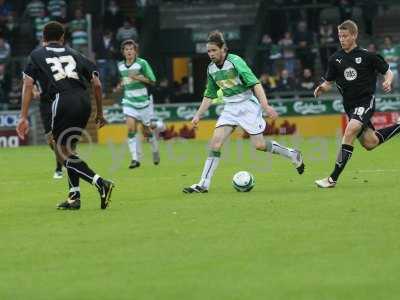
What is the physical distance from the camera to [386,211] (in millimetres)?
12867

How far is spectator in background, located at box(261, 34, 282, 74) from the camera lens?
36000 mm

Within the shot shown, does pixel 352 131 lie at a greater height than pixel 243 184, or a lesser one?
greater

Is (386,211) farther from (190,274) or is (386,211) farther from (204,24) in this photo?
(204,24)

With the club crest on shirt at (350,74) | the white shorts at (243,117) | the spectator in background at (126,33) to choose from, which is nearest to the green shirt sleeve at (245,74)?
the white shorts at (243,117)

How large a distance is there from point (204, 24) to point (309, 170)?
791 inches

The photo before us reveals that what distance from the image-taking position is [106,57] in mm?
36469

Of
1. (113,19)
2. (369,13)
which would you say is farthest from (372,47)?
(113,19)

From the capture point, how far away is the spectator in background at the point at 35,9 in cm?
3919

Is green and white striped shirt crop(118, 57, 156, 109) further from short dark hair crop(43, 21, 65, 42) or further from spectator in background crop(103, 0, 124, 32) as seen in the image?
spectator in background crop(103, 0, 124, 32)

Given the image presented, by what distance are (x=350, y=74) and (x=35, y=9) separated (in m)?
24.9

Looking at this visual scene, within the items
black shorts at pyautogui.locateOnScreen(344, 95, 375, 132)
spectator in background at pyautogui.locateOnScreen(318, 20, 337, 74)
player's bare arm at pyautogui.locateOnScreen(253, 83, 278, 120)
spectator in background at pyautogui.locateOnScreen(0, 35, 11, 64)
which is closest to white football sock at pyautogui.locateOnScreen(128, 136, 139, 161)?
player's bare arm at pyautogui.locateOnScreen(253, 83, 278, 120)

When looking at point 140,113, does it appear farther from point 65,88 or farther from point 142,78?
point 65,88

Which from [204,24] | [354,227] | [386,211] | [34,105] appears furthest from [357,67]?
[204,24]

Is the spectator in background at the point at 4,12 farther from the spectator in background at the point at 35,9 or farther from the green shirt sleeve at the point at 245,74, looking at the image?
the green shirt sleeve at the point at 245,74
